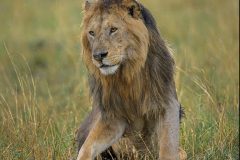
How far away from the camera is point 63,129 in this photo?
6.95 metres

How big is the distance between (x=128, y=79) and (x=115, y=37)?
358 millimetres

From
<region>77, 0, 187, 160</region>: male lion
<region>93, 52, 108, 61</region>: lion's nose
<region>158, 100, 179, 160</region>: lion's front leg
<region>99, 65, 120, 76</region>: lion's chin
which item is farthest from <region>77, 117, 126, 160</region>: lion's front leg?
<region>93, 52, 108, 61</region>: lion's nose

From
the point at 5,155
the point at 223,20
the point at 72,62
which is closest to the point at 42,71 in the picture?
the point at 72,62

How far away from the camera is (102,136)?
6.04m

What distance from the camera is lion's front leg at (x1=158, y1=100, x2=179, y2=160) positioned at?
5.84 metres

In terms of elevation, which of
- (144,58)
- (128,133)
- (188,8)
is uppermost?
(144,58)

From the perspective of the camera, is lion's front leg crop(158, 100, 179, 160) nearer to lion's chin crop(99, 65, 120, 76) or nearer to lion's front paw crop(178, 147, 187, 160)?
lion's front paw crop(178, 147, 187, 160)

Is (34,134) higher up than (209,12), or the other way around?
(34,134)

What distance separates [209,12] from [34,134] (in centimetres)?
818

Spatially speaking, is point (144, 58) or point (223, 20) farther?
point (223, 20)

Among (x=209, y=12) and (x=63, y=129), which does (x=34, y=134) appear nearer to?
(x=63, y=129)

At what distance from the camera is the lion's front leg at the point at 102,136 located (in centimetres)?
601

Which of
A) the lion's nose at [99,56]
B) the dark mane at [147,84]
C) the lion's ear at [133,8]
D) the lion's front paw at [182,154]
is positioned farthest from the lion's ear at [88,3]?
the lion's front paw at [182,154]

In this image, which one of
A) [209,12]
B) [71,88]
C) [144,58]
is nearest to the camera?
[144,58]
